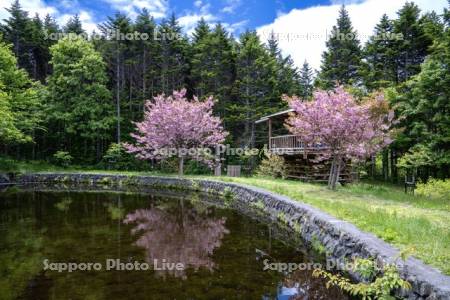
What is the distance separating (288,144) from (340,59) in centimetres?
1542

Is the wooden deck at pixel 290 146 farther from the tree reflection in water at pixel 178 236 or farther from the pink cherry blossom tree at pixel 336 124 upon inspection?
the tree reflection in water at pixel 178 236

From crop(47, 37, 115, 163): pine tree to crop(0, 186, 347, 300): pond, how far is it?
52.8 ft

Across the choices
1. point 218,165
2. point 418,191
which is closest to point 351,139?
point 418,191

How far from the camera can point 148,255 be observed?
7957mm

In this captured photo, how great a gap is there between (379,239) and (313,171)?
1451 centimetres

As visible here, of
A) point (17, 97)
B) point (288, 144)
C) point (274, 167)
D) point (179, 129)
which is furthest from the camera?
point (17, 97)

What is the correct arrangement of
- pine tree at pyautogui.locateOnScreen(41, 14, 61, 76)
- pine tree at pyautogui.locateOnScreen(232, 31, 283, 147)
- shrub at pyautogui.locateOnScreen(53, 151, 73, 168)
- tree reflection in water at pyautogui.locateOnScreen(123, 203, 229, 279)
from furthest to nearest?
pine tree at pyautogui.locateOnScreen(41, 14, 61, 76), pine tree at pyautogui.locateOnScreen(232, 31, 283, 147), shrub at pyautogui.locateOnScreen(53, 151, 73, 168), tree reflection in water at pyautogui.locateOnScreen(123, 203, 229, 279)

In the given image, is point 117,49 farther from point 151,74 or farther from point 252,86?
point 252,86

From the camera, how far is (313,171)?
20781 millimetres

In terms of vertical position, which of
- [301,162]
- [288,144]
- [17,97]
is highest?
[17,97]

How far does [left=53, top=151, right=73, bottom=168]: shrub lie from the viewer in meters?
29.2

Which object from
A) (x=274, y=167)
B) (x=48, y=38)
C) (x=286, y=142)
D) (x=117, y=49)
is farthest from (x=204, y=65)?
(x=48, y=38)

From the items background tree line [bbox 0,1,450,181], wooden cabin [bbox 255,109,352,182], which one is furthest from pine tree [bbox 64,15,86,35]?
wooden cabin [bbox 255,109,352,182]

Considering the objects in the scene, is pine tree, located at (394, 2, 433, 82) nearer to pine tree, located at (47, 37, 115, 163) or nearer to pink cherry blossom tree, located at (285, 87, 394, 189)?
pink cherry blossom tree, located at (285, 87, 394, 189)
